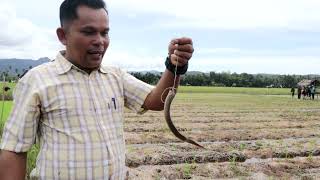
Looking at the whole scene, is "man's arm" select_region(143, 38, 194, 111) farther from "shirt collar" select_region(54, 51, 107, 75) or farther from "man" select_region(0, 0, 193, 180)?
"shirt collar" select_region(54, 51, 107, 75)

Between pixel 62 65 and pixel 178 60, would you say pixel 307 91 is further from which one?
pixel 62 65

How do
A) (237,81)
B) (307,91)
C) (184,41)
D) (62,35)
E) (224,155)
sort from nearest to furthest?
(184,41) < (62,35) < (224,155) < (307,91) < (237,81)

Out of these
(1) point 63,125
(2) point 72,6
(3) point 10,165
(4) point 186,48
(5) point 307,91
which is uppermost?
(2) point 72,6

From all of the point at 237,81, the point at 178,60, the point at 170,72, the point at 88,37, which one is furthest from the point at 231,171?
the point at 237,81

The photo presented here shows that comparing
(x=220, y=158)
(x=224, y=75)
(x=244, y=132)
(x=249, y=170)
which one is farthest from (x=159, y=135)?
(x=224, y=75)

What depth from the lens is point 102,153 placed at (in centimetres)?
201

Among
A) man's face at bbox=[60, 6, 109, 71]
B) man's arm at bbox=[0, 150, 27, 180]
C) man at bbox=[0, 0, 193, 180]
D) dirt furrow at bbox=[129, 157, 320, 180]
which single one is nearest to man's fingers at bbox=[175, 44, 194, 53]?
man at bbox=[0, 0, 193, 180]

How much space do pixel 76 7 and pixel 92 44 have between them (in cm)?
18

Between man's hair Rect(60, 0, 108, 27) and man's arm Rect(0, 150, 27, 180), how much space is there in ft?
1.94

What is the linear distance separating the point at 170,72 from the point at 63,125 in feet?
1.72

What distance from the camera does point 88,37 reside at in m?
2.02

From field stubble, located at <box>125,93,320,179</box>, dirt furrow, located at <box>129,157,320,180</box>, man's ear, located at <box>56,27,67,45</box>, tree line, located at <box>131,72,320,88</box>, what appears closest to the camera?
man's ear, located at <box>56,27,67,45</box>

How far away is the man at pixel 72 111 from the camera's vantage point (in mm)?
1987

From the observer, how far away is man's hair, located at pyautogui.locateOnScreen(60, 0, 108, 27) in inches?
80.7
